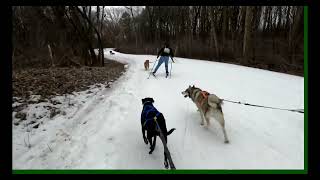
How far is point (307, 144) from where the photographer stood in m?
4.25

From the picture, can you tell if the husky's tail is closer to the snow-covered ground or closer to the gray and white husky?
the gray and white husky

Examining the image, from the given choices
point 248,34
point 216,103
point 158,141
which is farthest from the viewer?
point 248,34

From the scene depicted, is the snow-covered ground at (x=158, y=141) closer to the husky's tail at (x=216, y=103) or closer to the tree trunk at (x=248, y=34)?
the husky's tail at (x=216, y=103)

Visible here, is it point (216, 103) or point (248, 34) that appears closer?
point (216, 103)

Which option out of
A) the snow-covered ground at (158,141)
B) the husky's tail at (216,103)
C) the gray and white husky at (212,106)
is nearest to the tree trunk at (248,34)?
the snow-covered ground at (158,141)

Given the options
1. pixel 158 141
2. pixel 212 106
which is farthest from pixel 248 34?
pixel 158 141

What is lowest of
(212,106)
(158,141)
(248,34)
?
(158,141)

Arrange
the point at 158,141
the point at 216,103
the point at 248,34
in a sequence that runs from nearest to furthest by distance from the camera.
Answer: the point at 216,103 → the point at 158,141 → the point at 248,34

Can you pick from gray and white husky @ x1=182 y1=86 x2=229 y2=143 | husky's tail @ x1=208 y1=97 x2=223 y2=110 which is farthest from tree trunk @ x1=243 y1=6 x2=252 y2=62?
husky's tail @ x1=208 y1=97 x2=223 y2=110

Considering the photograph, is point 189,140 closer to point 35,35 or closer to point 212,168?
point 212,168

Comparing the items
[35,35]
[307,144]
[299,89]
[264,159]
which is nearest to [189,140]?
[264,159]

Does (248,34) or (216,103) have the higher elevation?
(248,34)

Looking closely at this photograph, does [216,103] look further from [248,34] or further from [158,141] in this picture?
[248,34]

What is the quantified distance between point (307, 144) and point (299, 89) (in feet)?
16.9
